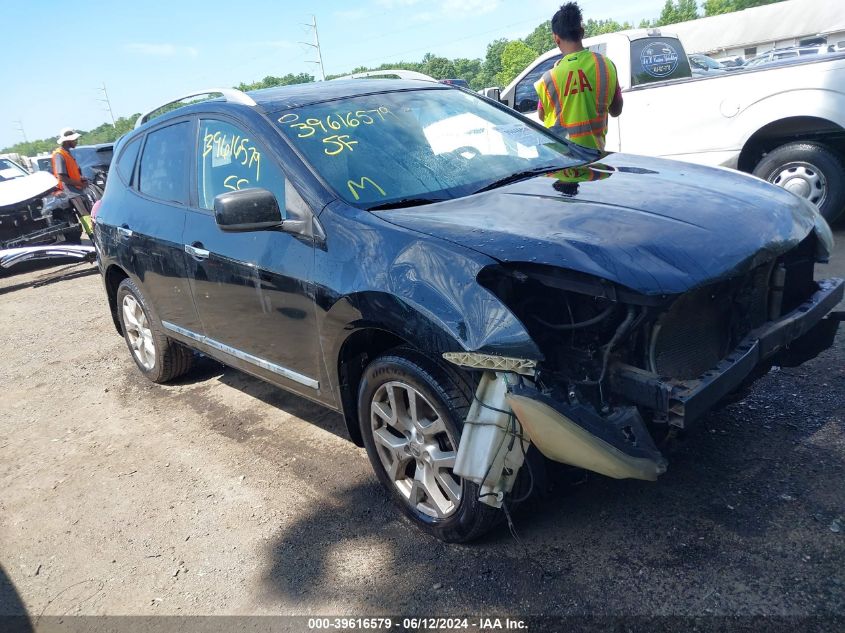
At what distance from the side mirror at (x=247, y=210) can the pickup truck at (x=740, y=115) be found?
4.17 meters

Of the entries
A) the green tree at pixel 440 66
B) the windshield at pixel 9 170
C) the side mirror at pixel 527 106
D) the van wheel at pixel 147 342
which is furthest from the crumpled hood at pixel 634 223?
the green tree at pixel 440 66

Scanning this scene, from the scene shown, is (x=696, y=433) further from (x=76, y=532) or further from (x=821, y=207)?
(x=821, y=207)

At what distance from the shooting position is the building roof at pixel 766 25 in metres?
50.7

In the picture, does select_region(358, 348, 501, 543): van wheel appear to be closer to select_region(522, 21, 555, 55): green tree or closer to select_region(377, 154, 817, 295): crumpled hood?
select_region(377, 154, 817, 295): crumpled hood

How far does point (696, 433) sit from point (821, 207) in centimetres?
370

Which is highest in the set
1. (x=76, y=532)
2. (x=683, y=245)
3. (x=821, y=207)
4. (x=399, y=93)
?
Answer: (x=399, y=93)

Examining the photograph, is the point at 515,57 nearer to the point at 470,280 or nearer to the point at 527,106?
the point at 527,106

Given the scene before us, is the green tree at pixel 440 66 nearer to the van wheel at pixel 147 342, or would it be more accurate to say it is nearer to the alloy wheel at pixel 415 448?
the van wheel at pixel 147 342

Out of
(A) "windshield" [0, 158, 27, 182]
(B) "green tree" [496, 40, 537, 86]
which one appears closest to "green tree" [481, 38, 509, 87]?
(B) "green tree" [496, 40, 537, 86]

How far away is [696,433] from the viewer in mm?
3324

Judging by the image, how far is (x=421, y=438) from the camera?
2770 mm

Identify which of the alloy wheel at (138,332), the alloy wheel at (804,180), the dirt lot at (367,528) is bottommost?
the dirt lot at (367,528)

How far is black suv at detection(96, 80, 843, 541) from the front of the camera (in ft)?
7.62

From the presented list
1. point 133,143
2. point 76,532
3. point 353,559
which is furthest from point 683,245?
point 133,143
